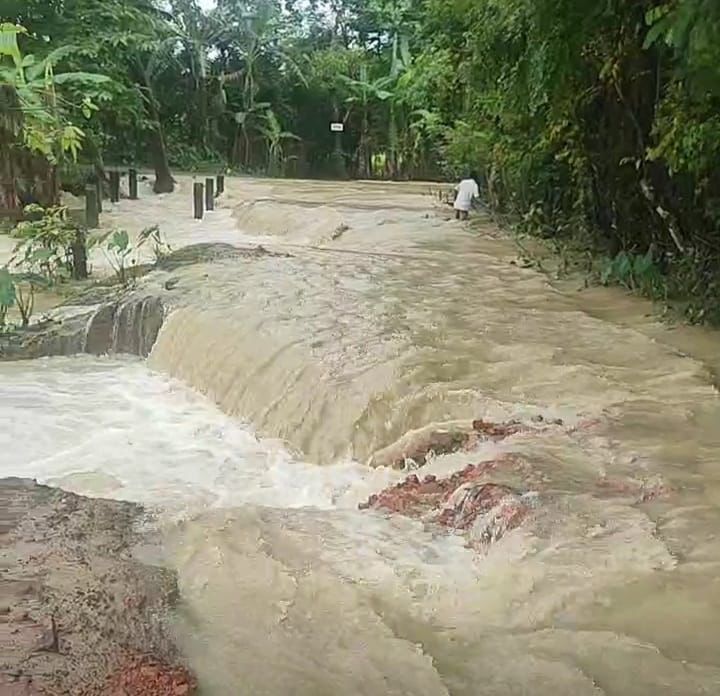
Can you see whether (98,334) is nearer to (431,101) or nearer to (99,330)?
(99,330)

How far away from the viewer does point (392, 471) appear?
568cm

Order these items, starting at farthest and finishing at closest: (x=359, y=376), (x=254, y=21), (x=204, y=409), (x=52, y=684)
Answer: (x=254, y=21)
(x=204, y=409)
(x=359, y=376)
(x=52, y=684)

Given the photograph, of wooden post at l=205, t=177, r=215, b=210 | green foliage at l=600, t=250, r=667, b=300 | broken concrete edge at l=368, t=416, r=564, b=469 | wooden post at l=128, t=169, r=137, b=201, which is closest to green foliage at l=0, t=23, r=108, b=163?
wooden post at l=205, t=177, r=215, b=210

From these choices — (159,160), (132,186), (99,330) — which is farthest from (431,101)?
(159,160)

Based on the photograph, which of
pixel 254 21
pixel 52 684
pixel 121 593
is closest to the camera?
pixel 52 684

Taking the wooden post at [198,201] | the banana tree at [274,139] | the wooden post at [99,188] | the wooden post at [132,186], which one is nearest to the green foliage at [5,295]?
the wooden post at [99,188]

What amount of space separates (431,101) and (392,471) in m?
10.8

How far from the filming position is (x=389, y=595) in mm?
3877

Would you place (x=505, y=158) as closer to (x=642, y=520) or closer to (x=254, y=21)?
(x=642, y=520)

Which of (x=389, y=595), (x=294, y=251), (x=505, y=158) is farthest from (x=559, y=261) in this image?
(x=389, y=595)

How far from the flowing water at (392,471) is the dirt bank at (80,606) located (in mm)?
132

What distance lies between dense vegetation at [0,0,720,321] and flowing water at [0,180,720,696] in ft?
3.81

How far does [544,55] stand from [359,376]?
375 cm

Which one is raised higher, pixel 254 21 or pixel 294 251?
pixel 254 21
